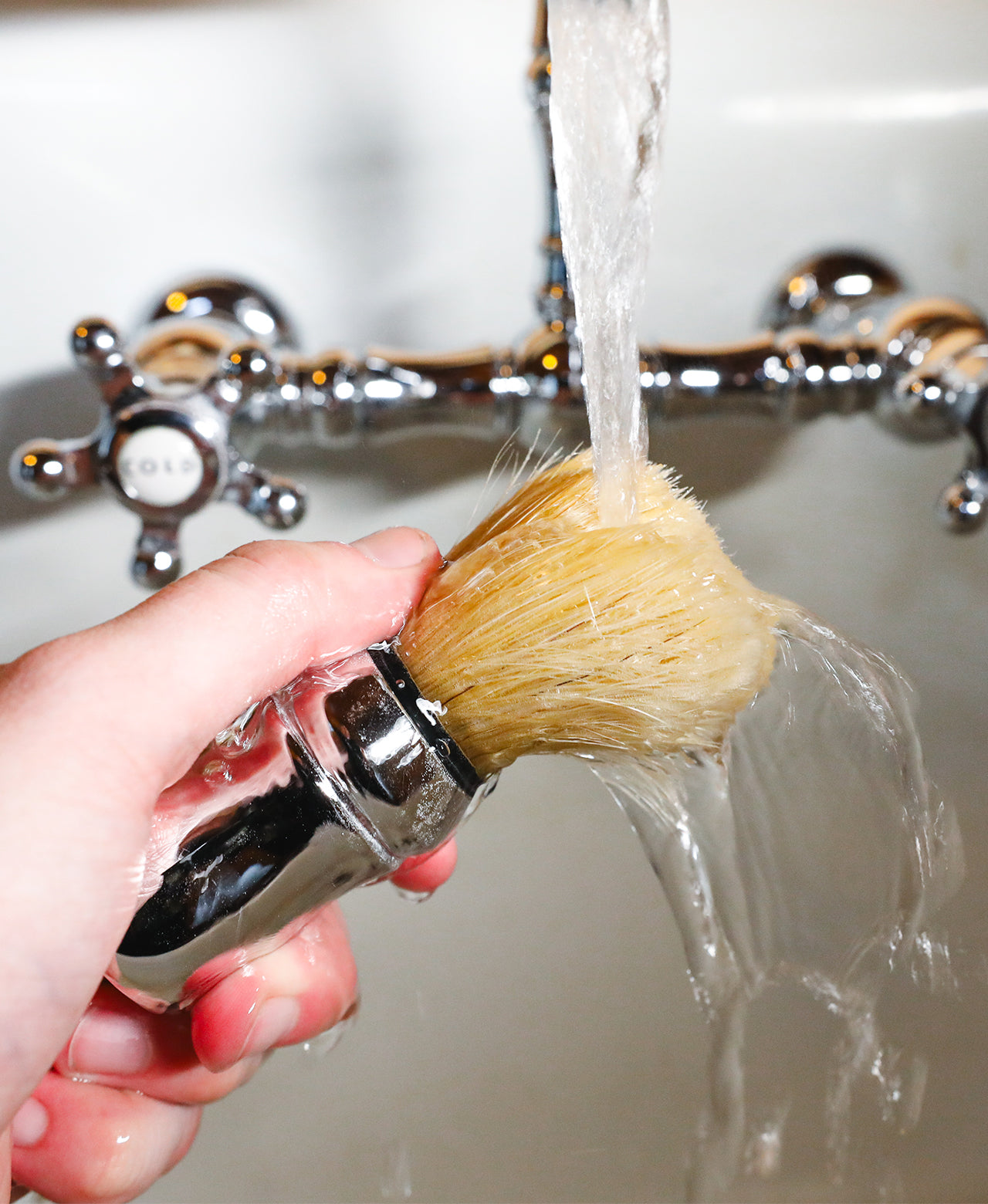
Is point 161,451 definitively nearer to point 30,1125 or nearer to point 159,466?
point 159,466

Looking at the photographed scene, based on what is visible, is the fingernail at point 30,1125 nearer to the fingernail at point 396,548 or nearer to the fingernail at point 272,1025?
the fingernail at point 272,1025

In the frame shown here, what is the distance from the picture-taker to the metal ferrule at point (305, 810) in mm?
323

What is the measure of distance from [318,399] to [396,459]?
9 centimetres

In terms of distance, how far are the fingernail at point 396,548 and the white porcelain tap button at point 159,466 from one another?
0.13m

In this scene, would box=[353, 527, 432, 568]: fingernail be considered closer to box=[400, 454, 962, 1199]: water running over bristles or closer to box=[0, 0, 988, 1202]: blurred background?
box=[400, 454, 962, 1199]: water running over bristles

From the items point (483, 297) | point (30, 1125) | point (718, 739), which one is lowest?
point (30, 1125)

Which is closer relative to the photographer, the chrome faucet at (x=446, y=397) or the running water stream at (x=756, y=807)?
the running water stream at (x=756, y=807)


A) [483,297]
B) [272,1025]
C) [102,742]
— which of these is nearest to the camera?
[102,742]

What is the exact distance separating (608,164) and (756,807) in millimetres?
256

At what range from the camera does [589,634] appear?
0.33 metres

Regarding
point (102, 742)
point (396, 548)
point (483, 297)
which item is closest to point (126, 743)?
point (102, 742)

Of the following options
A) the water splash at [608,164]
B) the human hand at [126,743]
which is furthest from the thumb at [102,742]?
the water splash at [608,164]

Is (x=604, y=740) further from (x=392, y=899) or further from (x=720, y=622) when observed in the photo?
(x=392, y=899)

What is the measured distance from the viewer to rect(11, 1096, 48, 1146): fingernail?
465 mm
